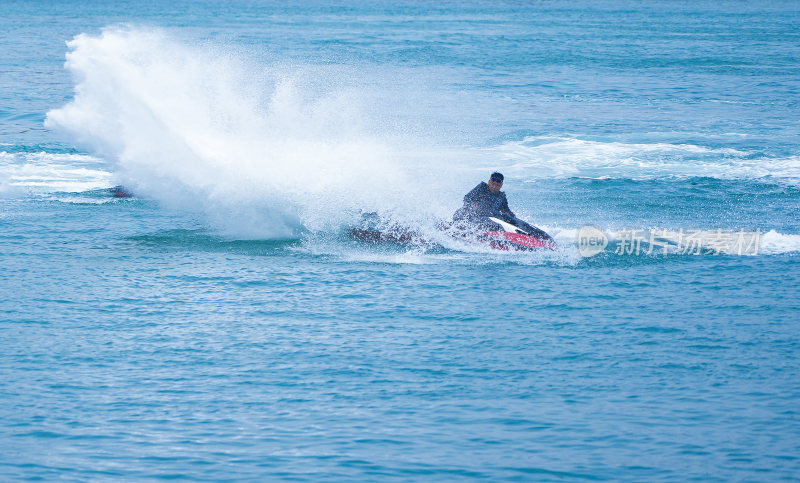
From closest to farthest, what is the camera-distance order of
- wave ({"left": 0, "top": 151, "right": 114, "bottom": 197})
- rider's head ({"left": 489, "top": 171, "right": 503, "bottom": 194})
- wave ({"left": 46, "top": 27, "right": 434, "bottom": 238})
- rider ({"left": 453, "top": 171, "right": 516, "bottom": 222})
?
rider's head ({"left": 489, "top": 171, "right": 503, "bottom": 194}) < rider ({"left": 453, "top": 171, "right": 516, "bottom": 222}) < wave ({"left": 46, "top": 27, "right": 434, "bottom": 238}) < wave ({"left": 0, "top": 151, "right": 114, "bottom": 197})

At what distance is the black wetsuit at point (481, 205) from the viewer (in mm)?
23141

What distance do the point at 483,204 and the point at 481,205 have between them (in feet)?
0.17

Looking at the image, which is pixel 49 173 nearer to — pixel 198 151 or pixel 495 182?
pixel 198 151

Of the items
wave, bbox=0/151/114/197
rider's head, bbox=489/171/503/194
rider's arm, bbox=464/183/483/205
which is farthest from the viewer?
wave, bbox=0/151/114/197

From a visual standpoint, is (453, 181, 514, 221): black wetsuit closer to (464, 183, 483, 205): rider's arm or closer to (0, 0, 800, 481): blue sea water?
(464, 183, 483, 205): rider's arm

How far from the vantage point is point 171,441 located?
13969 millimetres

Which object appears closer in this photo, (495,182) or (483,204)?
(495,182)

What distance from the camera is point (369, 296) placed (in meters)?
20.1

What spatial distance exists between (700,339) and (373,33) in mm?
85799

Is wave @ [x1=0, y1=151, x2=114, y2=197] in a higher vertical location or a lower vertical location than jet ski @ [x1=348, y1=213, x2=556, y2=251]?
higher

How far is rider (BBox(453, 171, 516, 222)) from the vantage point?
23.1 metres

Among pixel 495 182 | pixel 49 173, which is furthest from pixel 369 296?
pixel 49 173

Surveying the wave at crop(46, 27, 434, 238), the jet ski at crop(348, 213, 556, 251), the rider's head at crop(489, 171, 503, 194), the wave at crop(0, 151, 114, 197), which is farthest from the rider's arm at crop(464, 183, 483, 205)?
the wave at crop(0, 151, 114, 197)

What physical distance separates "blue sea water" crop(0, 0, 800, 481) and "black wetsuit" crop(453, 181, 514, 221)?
2.67 feet
